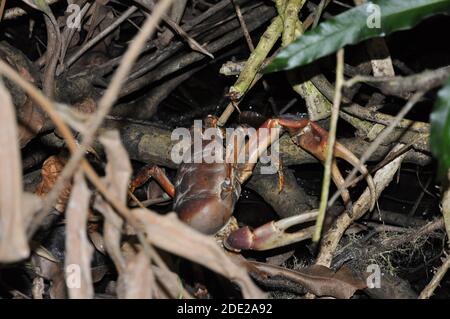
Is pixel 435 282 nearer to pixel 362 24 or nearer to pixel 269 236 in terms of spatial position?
pixel 269 236

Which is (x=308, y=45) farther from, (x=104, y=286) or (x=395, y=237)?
(x=104, y=286)

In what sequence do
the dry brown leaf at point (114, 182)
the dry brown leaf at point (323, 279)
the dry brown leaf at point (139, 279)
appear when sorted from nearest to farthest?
1. the dry brown leaf at point (114, 182)
2. the dry brown leaf at point (139, 279)
3. the dry brown leaf at point (323, 279)

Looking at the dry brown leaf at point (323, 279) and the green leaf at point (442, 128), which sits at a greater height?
the green leaf at point (442, 128)

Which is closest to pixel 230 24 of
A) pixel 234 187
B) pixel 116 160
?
pixel 234 187

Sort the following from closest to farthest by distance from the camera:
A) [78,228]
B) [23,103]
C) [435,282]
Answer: [78,228] < [435,282] < [23,103]

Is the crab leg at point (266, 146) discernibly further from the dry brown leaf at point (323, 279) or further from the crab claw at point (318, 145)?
the dry brown leaf at point (323, 279)

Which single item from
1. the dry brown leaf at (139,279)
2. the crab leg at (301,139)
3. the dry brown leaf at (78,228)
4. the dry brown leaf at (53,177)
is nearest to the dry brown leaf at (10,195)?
the dry brown leaf at (78,228)

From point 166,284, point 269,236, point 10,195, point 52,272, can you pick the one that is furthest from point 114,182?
point 52,272
